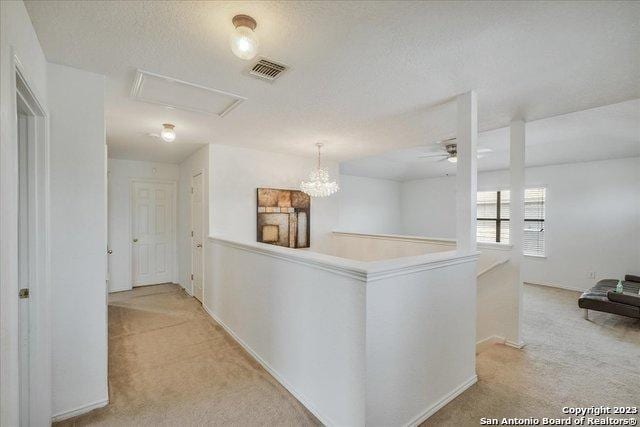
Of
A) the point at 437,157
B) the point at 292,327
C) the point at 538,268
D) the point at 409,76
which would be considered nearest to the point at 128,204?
the point at 292,327

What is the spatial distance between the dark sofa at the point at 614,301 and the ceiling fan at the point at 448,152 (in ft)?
7.76

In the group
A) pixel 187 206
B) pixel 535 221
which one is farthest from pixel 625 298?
pixel 187 206

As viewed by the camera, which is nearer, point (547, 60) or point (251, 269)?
point (547, 60)

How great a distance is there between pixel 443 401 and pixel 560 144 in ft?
14.8

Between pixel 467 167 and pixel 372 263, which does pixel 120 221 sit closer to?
pixel 372 263

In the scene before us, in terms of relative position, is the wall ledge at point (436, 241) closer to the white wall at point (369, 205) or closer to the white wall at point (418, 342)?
the white wall at point (418, 342)

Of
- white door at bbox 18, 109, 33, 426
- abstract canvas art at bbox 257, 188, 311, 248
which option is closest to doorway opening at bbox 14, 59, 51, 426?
white door at bbox 18, 109, 33, 426

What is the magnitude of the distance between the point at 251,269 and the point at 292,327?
2.72 ft

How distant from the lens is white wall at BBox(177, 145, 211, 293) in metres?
4.05

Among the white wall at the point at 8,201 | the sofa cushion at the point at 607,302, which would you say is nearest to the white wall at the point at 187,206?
the white wall at the point at 8,201

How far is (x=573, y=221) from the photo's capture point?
548 centimetres

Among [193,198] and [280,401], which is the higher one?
[193,198]

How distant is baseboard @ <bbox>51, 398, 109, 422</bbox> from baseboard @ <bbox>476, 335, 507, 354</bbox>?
3401mm

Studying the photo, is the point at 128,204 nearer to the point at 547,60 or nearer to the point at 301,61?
the point at 301,61
